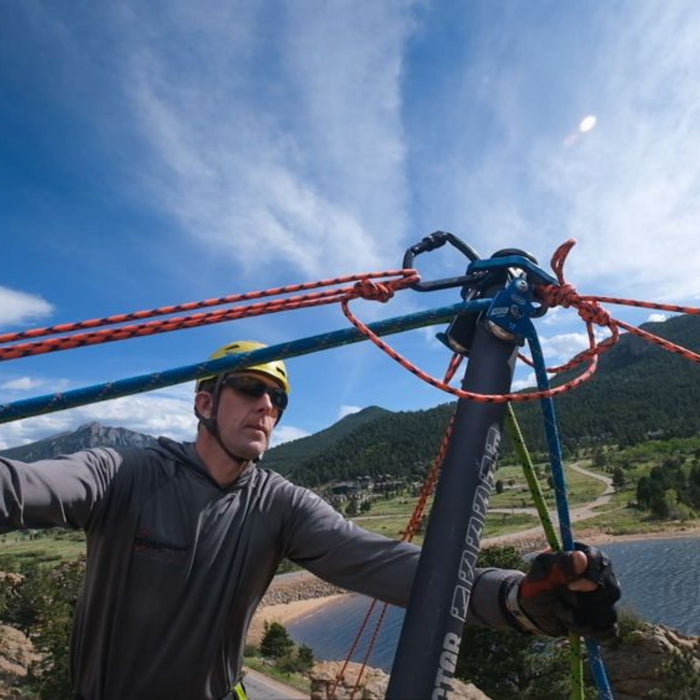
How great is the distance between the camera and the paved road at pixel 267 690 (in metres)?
33.2

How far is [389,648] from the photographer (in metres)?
47.2

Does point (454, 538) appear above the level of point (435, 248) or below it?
below

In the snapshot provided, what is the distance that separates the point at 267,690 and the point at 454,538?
130ft

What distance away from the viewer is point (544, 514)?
2.80 meters

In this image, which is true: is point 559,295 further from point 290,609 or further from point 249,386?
point 290,609

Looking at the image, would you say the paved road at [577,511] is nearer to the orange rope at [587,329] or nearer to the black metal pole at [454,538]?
the orange rope at [587,329]

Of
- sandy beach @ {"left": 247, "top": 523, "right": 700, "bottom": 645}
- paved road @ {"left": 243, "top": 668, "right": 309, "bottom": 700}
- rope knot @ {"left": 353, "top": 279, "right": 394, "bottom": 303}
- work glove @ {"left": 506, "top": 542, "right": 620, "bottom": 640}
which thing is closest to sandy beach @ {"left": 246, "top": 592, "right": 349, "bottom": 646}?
sandy beach @ {"left": 247, "top": 523, "right": 700, "bottom": 645}

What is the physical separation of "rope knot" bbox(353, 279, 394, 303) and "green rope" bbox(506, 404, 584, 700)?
0.83 m

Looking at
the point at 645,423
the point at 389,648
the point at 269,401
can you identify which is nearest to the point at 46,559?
the point at 389,648

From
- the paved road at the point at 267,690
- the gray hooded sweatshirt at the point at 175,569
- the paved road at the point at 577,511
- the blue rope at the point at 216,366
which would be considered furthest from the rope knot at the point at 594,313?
the paved road at the point at 577,511

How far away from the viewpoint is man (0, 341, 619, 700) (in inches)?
93.3

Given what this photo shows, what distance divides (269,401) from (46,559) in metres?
133

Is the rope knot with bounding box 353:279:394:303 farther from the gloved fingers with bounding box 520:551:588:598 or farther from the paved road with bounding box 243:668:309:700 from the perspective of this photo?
the paved road with bounding box 243:668:309:700

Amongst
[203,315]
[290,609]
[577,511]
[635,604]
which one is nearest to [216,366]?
[203,315]
